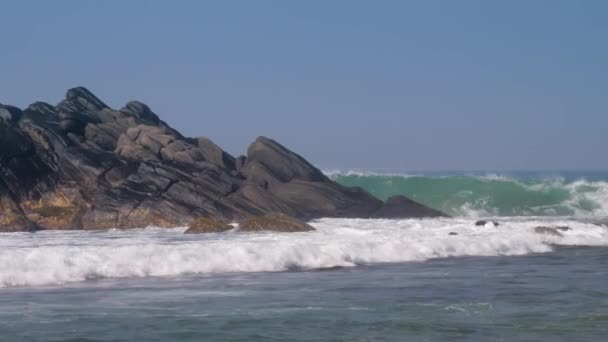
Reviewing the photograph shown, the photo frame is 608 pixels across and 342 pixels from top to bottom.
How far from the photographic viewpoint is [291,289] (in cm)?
1591

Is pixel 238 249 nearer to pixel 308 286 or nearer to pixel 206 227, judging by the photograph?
pixel 308 286

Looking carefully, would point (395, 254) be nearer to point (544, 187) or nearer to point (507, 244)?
point (507, 244)

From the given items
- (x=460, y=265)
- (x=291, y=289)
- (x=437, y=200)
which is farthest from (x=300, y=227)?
(x=437, y=200)

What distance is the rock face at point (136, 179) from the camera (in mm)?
29016

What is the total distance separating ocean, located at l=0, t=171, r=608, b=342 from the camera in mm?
12188

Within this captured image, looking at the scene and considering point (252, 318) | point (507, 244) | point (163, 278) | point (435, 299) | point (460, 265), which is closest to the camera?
point (252, 318)

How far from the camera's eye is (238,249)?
2048cm

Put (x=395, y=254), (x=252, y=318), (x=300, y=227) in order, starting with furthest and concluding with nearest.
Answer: (x=300, y=227) → (x=395, y=254) → (x=252, y=318)

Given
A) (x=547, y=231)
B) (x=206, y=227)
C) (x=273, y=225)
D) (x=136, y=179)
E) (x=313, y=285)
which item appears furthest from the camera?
(x=136, y=179)

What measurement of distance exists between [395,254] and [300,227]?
15.4 feet

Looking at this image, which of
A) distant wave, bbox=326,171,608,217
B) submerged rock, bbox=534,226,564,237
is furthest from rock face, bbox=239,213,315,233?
distant wave, bbox=326,171,608,217

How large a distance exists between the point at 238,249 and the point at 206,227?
5.80 metres

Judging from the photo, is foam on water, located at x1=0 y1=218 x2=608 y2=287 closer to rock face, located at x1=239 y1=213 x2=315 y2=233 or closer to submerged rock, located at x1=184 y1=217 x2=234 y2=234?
submerged rock, located at x1=184 y1=217 x2=234 y2=234

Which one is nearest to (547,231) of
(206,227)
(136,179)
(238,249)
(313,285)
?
(206,227)
